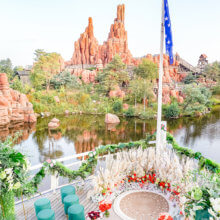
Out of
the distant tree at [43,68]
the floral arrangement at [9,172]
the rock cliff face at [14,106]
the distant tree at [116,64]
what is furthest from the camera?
the distant tree at [116,64]

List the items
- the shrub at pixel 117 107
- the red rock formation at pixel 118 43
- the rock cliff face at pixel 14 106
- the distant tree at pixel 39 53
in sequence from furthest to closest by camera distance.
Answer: the red rock formation at pixel 118 43
the distant tree at pixel 39 53
the shrub at pixel 117 107
the rock cliff face at pixel 14 106

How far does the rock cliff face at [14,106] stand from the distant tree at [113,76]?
11.5 metres

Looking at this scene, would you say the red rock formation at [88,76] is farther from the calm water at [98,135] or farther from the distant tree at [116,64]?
the calm water at [98,135]

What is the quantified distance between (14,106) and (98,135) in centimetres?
1034

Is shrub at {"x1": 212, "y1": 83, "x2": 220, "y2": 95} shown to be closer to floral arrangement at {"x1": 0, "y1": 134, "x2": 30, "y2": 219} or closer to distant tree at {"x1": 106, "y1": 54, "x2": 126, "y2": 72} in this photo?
distant tree at {"x1": 106, "y1": 54, "x2": 126, "y2": 72}

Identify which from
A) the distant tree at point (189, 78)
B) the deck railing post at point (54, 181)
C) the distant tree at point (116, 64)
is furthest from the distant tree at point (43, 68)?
the deck railing post at point (54, 181)

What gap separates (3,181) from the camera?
219cm

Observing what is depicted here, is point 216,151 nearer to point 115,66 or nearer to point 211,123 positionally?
point 211,123

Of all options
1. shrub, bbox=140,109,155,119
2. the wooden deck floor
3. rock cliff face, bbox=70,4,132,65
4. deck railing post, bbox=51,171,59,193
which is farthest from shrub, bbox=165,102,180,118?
rock cliff face, bbox=70,4,132,65

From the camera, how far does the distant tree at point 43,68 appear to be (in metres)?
27.7

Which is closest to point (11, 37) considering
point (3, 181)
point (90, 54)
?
point (90, 54)

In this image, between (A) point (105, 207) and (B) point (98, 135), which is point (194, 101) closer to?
(B) point (98, 135)

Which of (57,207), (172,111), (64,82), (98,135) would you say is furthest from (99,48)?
(57,207)

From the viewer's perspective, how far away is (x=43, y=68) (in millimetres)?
28547
